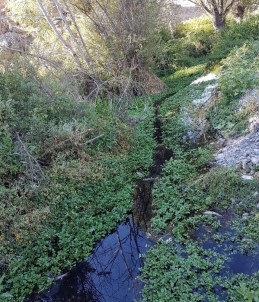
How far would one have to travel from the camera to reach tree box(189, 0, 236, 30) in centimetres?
1636

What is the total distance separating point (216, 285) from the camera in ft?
12.7

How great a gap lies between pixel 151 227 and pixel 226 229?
1.14 m

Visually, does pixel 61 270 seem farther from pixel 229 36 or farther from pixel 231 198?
pixel 229 36

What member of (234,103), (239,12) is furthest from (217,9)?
(234,103)

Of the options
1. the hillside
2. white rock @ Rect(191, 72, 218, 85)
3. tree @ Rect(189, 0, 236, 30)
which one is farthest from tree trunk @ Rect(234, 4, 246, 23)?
the hillside

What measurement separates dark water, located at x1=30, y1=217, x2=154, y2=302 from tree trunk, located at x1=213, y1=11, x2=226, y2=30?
14.5m

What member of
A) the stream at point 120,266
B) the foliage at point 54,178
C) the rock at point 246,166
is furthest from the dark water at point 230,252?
the foliage at point 54,178

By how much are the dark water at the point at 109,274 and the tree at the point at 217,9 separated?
47.2ft

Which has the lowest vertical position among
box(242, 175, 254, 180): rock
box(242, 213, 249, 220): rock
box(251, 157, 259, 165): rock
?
box(242, 213, 249, 220): rock

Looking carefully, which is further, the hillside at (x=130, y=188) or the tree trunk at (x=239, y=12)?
the tree trunk at (x=239, y=12)

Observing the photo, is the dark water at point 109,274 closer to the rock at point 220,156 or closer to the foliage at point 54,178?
the foliage at point 54,178

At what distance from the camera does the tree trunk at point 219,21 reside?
16.7 meters

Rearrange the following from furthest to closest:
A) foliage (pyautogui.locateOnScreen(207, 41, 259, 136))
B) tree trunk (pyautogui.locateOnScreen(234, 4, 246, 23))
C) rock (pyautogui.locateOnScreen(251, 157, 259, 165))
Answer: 1. tree trunk (pyautogui.locateOnScreen(234, 4, 246, 23))
2. foliage (pyautogui.locateOnScreen(207, 41, 259, 136))
3. rock (pyautogui.locateOnScreen(251, 157, 259, 165))

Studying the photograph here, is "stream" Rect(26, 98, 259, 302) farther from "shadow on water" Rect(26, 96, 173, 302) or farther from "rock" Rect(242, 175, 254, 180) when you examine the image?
"rock" Rect(242, 175, 254, 180)
